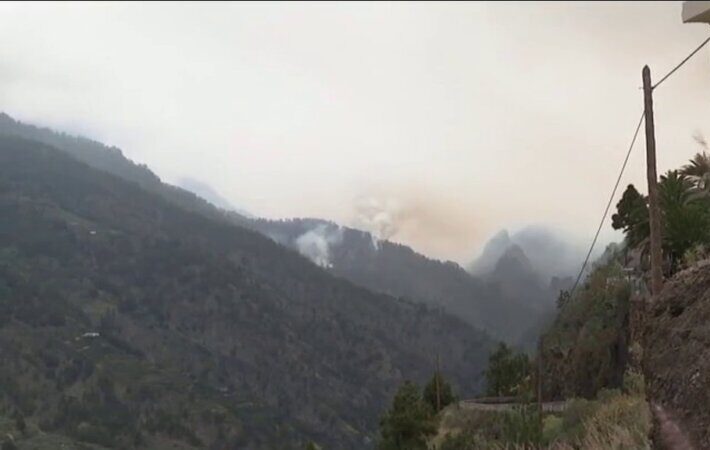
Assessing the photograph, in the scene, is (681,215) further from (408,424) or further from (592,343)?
(408,424)

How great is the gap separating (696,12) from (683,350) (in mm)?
4507

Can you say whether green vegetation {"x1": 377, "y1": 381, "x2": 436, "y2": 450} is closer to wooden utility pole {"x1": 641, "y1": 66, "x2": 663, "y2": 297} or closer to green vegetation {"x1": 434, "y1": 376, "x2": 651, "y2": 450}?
green vegetation {"x1": 434, "y1": 376, "x2": 651, "y2": 450}

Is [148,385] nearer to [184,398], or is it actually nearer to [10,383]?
[184,398]

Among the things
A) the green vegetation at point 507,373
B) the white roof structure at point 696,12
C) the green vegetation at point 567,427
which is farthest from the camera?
the green vegetation at point 507,373

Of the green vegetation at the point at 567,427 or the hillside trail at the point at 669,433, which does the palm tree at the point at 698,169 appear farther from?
the hillside trail at the point at 669,433

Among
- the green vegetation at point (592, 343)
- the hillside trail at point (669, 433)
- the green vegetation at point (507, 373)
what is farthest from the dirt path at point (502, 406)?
the hillside trail at point (669, 433)

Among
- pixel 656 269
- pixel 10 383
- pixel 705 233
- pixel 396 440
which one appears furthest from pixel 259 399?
pixel 656 269

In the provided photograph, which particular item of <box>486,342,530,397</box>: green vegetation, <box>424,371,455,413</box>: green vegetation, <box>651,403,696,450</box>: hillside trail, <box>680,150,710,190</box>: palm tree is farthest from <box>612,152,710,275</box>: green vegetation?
<box>486,342,530,397</box>: green vegetation

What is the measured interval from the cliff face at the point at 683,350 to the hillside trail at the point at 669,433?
0.07 metres

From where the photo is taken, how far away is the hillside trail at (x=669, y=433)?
7.71 metres

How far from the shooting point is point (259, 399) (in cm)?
17650

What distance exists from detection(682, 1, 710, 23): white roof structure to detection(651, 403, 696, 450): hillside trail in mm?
4871

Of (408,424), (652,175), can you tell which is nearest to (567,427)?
(652,175)

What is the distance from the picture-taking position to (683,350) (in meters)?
8.42
